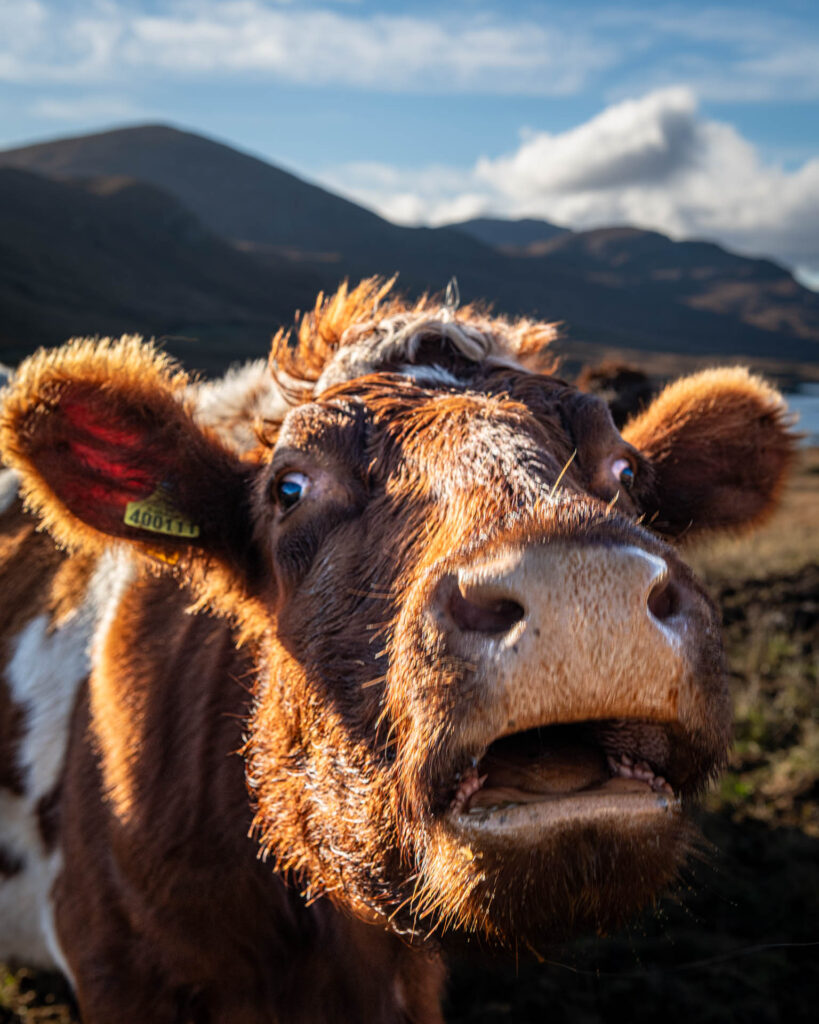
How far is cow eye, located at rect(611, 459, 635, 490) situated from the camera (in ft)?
7.98

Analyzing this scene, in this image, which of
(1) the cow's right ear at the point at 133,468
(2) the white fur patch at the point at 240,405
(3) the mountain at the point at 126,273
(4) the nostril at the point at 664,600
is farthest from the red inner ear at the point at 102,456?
(3) the mountain at the point at 126,273

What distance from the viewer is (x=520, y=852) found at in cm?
151

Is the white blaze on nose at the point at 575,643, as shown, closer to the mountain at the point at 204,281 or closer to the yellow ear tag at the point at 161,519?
the yellow ear tag at the point at 161,519

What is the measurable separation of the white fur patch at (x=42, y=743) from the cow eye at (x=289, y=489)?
126 centimetres

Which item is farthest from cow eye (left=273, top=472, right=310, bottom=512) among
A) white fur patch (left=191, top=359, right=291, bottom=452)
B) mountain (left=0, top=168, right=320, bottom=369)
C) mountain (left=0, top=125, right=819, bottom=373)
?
mountain (left=0, top=168, right=320, bottom=369)

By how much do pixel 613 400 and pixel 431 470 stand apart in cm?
335

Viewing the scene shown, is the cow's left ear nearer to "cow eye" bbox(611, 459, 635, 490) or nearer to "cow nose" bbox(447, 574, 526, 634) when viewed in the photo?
"cow eye" bbox(611, 459, 635, 490)

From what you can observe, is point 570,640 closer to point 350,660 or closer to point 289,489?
point 350,660

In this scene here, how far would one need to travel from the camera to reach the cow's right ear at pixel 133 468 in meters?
2.56

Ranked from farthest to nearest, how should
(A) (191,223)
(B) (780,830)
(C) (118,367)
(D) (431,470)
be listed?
(A) (191,223) → (B) (780,830) → (C) (118,367) → (D) (431,470)

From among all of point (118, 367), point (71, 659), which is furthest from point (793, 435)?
point (71, 659)

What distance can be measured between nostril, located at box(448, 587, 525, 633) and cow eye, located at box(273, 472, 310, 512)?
0.88m

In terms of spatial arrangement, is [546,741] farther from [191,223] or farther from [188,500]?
[191,223]

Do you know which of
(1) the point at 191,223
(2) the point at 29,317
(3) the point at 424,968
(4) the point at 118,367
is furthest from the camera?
(1) the point at 191,223
